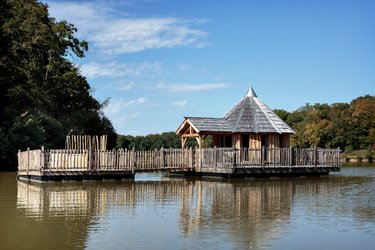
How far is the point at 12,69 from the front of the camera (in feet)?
164

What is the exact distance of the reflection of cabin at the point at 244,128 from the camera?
36000 millimetres

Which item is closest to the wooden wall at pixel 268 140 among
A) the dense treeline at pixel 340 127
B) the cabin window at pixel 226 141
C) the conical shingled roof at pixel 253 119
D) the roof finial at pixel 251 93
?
the conical shingled roof at pixel 253 119

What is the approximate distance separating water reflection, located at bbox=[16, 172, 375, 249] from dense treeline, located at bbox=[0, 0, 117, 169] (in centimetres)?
1889

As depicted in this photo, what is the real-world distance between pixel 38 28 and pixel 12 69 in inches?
199

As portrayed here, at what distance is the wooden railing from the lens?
29.2 metres

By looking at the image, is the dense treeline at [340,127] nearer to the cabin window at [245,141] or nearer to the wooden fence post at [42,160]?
the cabin window at [245,141]

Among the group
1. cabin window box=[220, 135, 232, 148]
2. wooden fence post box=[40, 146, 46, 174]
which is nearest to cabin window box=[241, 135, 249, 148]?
cabin window box=[220, 135, 232, 148]

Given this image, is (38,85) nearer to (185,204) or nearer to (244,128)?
(244,128)

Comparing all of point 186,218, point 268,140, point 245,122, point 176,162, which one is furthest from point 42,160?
point 268,140

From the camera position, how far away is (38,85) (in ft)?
175

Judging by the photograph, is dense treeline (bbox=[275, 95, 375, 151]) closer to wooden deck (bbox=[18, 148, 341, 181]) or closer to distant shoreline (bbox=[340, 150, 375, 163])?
distant shoreline (bbox=[340, 150, 375, 163])

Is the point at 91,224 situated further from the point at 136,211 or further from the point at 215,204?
the point at 215,204

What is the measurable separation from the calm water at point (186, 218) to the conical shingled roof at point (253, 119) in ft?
34.8

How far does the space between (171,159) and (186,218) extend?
17.4 metres
